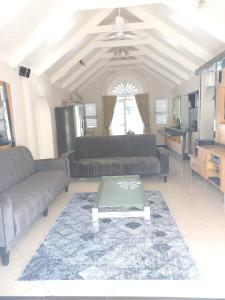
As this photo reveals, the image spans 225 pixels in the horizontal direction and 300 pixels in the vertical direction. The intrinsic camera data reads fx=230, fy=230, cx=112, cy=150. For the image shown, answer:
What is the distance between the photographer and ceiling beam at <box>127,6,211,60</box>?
15.1ft

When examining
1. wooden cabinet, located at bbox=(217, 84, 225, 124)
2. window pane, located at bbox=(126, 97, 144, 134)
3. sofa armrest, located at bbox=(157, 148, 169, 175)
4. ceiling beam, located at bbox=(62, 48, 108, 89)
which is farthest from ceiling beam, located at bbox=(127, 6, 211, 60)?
window pane, located at bbox=(126, 97, 144, 134)

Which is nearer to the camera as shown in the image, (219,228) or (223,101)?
(219,228)

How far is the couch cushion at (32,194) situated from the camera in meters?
2.33

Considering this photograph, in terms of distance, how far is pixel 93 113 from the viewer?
32.4 feet

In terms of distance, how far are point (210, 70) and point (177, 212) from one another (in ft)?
10.4

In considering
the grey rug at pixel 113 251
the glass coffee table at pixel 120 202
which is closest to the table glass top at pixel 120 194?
the glass coffee table at pixel 120 202

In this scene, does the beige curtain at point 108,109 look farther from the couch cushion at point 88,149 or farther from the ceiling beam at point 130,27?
the ceiling beam at point 130,27

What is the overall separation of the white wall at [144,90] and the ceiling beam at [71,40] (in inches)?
180

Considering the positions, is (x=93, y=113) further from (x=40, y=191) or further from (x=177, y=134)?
(x=40, y=191)

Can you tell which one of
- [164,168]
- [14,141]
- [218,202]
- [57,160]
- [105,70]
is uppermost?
[105,70]

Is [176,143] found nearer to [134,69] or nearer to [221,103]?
[221,103]

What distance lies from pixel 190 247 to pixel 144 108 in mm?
7732

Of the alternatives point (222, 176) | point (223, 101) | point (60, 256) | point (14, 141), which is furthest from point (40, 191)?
point (223, 101)

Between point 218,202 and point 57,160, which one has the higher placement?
point 57,160
